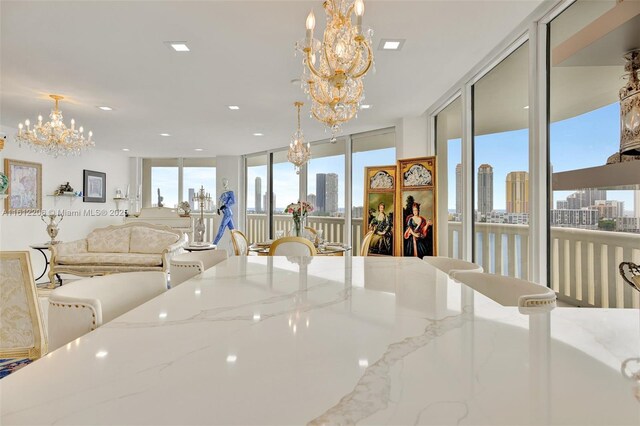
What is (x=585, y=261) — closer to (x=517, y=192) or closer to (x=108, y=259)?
(x=517, y=192)

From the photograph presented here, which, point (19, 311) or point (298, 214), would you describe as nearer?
point (19, 311)

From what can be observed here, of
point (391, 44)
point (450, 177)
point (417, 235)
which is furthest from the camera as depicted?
point (417, 235)

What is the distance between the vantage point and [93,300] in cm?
93

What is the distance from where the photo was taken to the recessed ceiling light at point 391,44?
114 inches

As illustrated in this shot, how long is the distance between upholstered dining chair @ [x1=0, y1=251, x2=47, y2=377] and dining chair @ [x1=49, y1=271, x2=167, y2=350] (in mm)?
1382

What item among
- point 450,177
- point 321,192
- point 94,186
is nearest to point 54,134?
point 94,186

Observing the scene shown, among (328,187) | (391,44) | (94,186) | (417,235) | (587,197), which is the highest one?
(391,44)

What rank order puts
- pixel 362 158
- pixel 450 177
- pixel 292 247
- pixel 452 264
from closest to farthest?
pixel 452 264
pixel 292 247
pixel 450 177
pixel 362 158

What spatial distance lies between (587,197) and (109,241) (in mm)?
5943

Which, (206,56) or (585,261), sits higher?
(206,56)

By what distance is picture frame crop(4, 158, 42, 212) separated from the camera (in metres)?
5.84

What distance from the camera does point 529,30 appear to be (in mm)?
2729

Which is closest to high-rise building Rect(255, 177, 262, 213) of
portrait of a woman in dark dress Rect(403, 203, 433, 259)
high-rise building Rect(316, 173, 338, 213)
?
high-rise building Rect(316, 173, 338, 213)

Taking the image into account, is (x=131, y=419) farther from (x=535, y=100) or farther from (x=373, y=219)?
(x=373, y=219)
